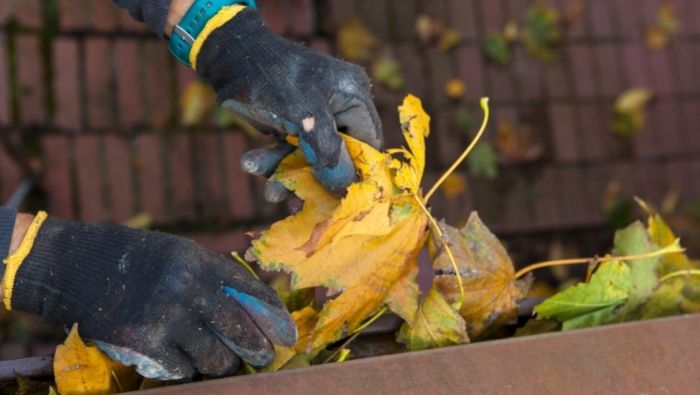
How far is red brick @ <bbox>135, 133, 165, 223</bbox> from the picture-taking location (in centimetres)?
216

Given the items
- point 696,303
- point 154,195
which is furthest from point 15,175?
point 696,303

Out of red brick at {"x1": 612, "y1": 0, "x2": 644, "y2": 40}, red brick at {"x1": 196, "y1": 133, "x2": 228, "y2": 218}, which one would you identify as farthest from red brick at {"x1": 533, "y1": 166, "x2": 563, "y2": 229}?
red brick at {"x1": 196, "y1": 133, "x2": 228, "y2": 218}

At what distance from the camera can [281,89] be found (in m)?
1.24

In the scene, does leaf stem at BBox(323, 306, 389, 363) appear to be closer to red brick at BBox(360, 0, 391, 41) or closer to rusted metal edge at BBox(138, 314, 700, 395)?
rusted metal edge at BBox(138, 314, 700, 395)

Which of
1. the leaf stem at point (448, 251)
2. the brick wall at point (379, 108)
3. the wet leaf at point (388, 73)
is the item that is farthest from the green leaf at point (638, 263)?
the wet leaf at point (388, 73)

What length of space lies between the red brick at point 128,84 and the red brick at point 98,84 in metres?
→ 0.03

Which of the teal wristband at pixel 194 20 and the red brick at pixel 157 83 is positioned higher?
the teal wristband at pixel 194 20

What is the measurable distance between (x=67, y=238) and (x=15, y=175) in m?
1.01

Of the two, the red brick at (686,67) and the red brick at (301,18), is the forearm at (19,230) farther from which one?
the red brick at (686,67)

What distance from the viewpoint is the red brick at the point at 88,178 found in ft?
6.91

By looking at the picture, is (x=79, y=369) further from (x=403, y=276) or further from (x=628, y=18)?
(x=628, y=18)

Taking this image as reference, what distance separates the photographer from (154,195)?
85.3 inches

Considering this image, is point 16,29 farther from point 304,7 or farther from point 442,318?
point 442,318

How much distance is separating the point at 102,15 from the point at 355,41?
76 cm
